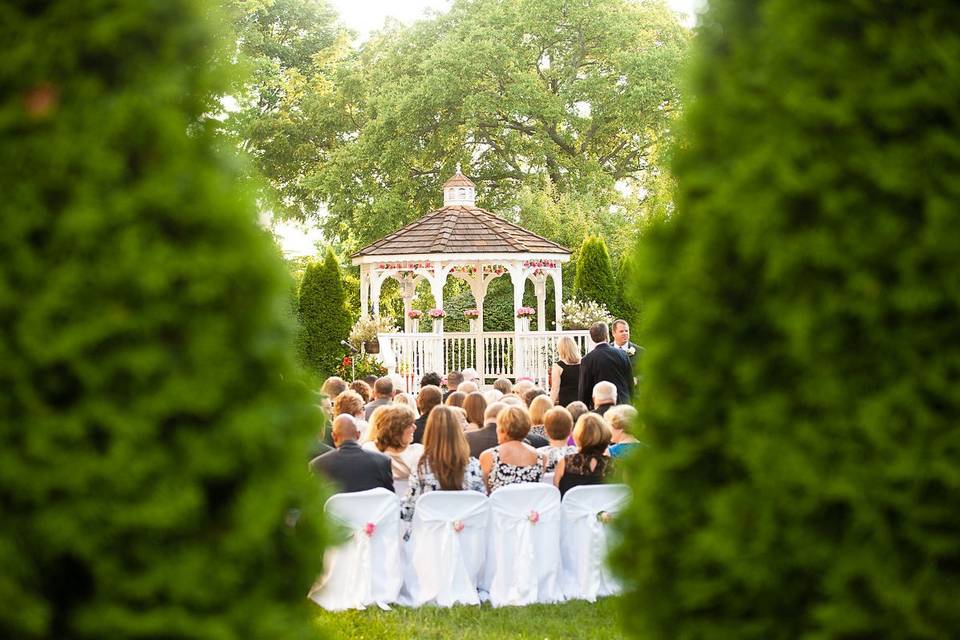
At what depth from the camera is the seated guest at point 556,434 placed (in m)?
7.77

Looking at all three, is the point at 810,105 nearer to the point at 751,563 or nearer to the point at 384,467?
the point at 751,563

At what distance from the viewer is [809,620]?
2.34 meters

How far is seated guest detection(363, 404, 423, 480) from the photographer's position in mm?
7445

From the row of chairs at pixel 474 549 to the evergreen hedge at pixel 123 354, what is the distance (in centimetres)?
485

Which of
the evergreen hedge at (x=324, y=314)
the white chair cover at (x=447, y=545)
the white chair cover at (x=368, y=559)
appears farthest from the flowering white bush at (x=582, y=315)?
the white chair cover at (x=368, y=559)

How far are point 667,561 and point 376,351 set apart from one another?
722 inches

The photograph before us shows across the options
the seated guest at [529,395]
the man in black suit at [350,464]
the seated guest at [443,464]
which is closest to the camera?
the man in black suit at [350,464]

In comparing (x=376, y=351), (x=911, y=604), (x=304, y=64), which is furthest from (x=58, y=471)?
(x=304, y=64)

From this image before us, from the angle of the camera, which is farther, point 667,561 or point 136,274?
point 667,561

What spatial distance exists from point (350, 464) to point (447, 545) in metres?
0.89

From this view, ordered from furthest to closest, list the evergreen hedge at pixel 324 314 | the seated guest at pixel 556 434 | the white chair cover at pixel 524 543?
the evergreen hedge at pixel 324 314 → the seated guest at pixel 556 434 → the white chair cover at pixel 524 543

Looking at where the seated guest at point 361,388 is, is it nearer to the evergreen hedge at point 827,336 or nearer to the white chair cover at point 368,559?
the white chair cover at point 368,559

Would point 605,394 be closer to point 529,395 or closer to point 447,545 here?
point 529,395

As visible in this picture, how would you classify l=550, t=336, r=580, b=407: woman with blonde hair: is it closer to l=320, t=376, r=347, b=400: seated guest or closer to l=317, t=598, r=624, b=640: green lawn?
l=320, t=376, r=347, b=400: seated guest
